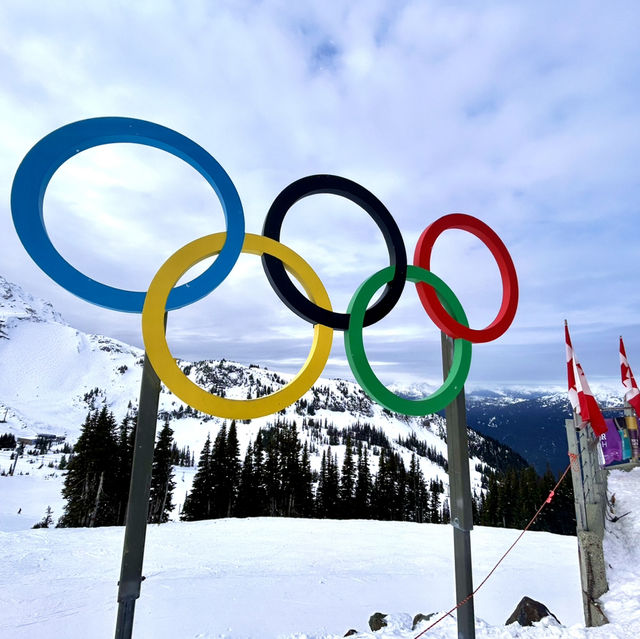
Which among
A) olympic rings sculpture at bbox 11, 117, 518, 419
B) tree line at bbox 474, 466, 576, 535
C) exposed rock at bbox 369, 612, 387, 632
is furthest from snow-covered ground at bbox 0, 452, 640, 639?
tree line at bbox 474, 466, 576, 535

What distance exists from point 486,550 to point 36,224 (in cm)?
1888

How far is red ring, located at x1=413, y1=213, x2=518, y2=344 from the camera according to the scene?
5070mm

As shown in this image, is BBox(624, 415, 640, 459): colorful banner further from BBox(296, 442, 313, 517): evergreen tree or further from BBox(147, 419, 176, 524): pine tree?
BBox(296, 442, 313, 517): evergreen tree

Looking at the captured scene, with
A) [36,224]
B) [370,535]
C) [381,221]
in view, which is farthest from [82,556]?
[381,221]

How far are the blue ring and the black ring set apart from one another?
44 cm

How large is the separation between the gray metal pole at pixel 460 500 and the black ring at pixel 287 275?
45.7 inches

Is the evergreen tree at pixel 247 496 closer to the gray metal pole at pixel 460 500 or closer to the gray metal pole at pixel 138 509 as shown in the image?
the gray metal pole at pixel 460 500

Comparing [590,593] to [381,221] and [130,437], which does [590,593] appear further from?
[130,437]

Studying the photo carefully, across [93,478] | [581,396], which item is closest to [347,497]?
[93,478]

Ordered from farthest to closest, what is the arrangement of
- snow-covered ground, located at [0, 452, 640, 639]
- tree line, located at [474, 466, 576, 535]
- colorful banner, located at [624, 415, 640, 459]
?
tree line, located at [474, 466, 576, 535] < colorful banner, located at [624, 415, 640, 459] < snow-covered ground, located at [0, 452, 640, 639]

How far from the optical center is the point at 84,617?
30.0ft

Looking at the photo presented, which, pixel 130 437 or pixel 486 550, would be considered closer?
pixel 486 550

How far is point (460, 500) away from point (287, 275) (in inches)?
143

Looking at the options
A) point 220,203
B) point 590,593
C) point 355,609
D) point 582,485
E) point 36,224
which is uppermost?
point 220,203
